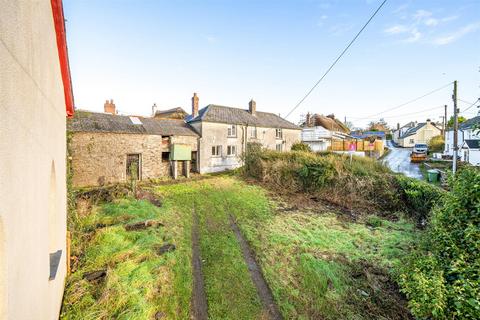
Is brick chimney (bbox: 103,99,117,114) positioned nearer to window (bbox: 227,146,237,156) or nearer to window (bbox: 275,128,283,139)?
window (bbox: 227,146,237,156)

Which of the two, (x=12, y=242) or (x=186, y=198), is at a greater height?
(x=12, y=242)

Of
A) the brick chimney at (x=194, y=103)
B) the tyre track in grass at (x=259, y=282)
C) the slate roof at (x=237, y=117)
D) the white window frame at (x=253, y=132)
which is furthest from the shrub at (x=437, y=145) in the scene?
the tyre track in grass at (x=259, y=282)

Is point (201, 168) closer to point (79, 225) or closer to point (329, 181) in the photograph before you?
point (329, 181)

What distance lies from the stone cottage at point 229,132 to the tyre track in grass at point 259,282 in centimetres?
1465

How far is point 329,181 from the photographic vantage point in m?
14.0

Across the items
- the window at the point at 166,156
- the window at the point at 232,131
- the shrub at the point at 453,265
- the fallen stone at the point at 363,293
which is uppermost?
the window at the point at 232,131

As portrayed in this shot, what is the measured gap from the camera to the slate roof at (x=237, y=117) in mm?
22578

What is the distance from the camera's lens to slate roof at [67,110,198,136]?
628 inches

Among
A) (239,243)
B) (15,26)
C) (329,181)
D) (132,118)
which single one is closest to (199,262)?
(239,243)

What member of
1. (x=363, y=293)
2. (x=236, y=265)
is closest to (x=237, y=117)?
(x=236, y=265)

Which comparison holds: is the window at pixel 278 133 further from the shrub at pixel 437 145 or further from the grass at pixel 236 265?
the shrub at pixel 437 145

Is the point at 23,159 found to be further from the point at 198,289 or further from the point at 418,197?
the point at 418,197

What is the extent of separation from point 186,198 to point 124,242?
5858 millimetres

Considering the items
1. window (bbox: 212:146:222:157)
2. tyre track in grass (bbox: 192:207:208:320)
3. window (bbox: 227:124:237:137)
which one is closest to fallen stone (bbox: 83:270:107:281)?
tyre track in grass (bbox: 192:207:208:320)
